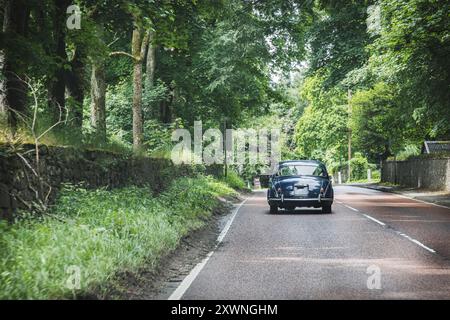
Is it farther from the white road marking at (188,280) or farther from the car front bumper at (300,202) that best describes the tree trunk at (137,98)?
the white road marking at (188,280)

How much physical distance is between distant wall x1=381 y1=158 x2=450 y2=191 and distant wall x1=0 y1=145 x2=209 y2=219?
58.9ft

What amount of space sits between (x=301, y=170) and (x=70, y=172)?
975 cm

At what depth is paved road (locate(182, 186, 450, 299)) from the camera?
7520mm

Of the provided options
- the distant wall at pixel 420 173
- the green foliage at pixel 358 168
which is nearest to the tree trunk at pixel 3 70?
the distant wall at pixel 420 173

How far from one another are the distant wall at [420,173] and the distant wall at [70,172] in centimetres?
1796

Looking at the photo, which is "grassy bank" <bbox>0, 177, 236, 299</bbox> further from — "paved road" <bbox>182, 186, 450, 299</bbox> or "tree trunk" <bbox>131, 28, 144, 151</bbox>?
"tree trunk" <bbox>131, 28, 144, 151</bbox>

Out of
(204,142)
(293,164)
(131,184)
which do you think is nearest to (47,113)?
(131,184)

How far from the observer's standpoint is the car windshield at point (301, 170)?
20.1 meters

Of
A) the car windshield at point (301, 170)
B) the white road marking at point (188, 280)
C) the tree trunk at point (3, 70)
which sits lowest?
the white road marking at point (188, 280)

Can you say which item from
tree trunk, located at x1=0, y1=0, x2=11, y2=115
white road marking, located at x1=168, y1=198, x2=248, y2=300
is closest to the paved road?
white road marking, located at x1=168, y1=198, x2=248, y2=300

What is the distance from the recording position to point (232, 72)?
33.6 metres

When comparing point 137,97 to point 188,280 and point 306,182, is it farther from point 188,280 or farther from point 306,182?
point 188,280

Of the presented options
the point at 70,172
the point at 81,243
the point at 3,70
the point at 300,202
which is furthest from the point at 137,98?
the point at 81,243

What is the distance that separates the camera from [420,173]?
3816cm
